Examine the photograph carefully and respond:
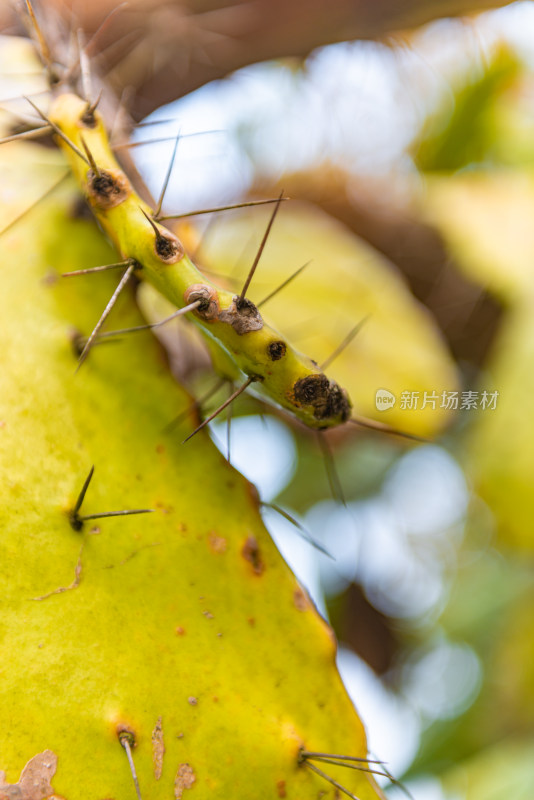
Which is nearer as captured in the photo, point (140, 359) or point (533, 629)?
point (140, 359)

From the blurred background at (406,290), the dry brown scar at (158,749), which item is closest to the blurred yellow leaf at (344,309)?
the blurred background at (406,290)

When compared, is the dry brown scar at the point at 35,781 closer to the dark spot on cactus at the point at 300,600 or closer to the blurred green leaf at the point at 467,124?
the dark spot on cactus at the point at 300,600

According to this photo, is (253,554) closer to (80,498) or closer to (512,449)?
(80,498)

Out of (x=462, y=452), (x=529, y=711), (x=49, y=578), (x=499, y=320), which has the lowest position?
(x=529, y=711)

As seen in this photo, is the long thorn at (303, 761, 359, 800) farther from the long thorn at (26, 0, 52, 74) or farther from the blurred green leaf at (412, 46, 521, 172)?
the blurred green leaf at (412, 46, 521, 172)

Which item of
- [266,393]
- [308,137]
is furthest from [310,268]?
[266,393]

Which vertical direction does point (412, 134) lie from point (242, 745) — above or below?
above

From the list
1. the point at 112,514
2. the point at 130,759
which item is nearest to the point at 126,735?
the point at 130,759

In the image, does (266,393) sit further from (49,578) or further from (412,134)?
(412,134)
